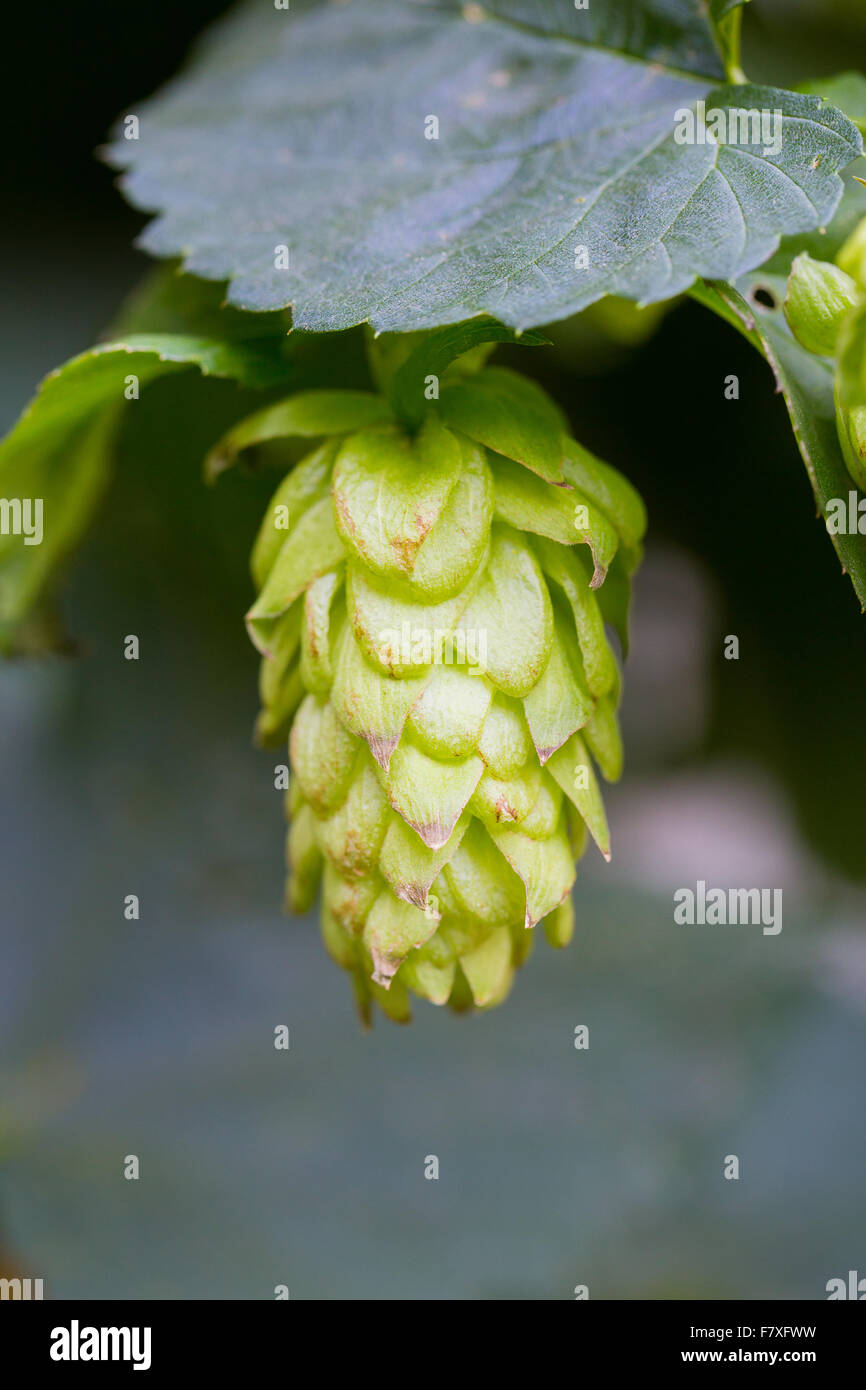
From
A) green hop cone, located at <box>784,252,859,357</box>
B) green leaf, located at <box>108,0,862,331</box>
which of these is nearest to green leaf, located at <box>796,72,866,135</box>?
green leaf, located at <box>108,0,862,331</box>

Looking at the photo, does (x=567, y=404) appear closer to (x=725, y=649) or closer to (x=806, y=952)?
(x=725, y=649)

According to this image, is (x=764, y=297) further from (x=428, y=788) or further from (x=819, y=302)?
(x=428, y=788)

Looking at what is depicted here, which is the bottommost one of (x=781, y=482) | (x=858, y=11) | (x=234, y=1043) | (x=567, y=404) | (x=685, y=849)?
(x=234, y=1043)

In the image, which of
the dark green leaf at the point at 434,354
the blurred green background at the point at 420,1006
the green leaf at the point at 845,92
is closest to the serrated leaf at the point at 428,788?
the dark green leaf at the point at 434,354

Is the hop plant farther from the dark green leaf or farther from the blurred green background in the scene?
the blurred green background

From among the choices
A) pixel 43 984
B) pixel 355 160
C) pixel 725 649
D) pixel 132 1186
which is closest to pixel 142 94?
pixel 355 160

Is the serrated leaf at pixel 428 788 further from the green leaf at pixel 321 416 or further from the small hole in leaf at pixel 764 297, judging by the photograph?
the small hole in leaf at pixel 764 297

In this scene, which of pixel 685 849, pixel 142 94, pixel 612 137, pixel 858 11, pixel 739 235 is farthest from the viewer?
pixel 685 849
